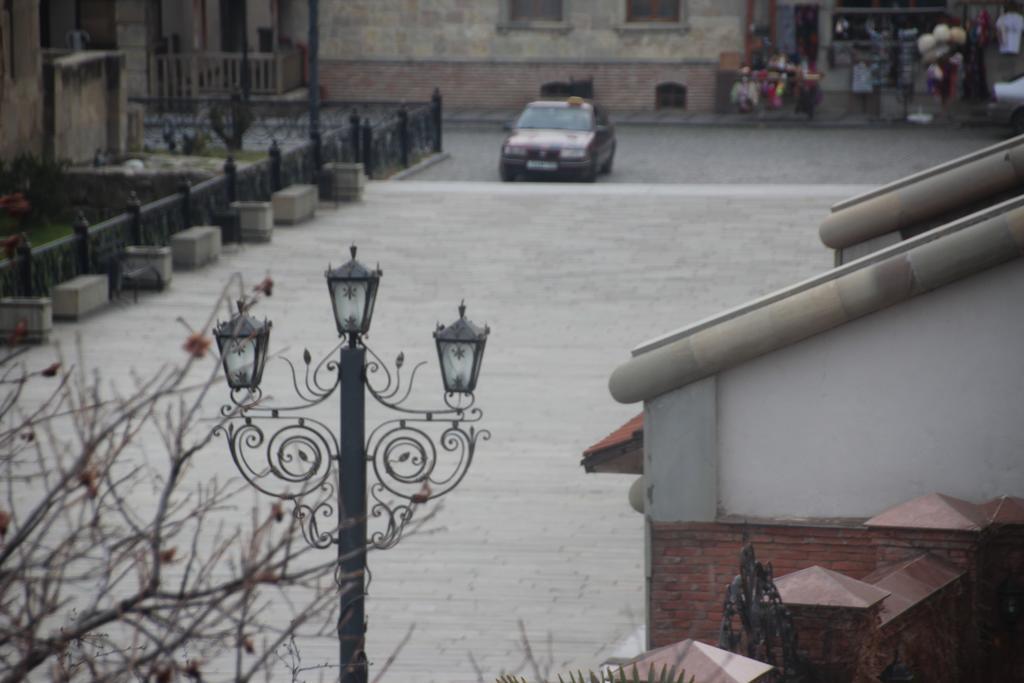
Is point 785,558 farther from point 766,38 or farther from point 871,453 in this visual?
point 766,38

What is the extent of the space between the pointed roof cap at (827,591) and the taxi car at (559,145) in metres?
25.3

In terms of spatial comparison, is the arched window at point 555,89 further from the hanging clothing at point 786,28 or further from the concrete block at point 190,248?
the concrete block at point 190,248

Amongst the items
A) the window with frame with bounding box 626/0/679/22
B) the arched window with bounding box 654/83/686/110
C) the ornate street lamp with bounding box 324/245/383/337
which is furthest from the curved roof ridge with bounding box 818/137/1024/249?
the window with frame with bounding box 626/0/679/22

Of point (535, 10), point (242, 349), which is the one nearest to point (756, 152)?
point (535, 10)

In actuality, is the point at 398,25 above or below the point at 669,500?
above

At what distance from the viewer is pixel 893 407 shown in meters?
9.65

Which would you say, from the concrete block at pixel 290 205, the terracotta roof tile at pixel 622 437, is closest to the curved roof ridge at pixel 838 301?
the terracotta roof tile at pixel 622 437

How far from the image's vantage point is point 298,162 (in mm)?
30250

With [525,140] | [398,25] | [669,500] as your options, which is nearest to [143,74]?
[398,25]

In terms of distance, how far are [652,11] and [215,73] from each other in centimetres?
1131

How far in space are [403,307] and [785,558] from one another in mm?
12681

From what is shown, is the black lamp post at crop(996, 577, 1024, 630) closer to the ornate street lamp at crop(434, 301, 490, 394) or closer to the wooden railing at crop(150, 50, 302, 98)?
the ornate street lamp at crop(434, 301, 490, 394)

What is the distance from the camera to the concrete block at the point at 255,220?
2652 cm

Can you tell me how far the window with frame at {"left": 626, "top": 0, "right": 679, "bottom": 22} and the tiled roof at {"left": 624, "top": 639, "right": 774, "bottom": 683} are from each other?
40.7 m
